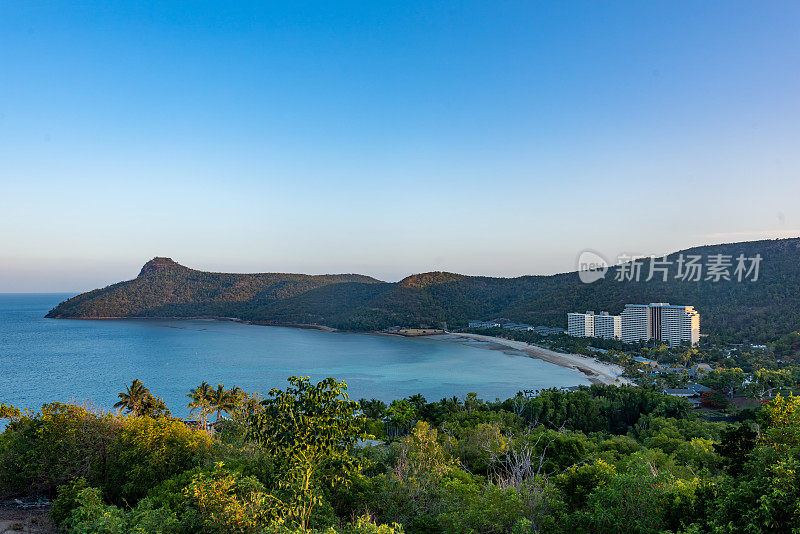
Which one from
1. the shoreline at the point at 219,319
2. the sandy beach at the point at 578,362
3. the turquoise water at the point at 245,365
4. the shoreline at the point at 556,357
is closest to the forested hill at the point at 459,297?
the shoreline at the point at 219,319

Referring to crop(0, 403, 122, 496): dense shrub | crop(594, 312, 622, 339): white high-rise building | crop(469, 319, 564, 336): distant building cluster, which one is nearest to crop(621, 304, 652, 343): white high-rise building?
crop(594, 312, 622, 339): white high-rise building

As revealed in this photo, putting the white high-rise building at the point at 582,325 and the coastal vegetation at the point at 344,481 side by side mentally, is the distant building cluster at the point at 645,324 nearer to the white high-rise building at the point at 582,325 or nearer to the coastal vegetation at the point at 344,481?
the white high-rise building at the point at 582,325

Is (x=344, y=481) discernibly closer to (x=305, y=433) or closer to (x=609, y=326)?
(x=305, y=433)

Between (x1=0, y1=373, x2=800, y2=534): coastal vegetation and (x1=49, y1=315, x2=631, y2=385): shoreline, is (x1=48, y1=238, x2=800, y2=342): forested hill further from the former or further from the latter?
(x1=0, y1=373, x2=800, y2=534): coastal vegetation

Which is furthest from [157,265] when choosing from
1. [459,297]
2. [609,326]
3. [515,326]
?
[609,326]

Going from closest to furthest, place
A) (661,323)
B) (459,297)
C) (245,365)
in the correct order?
(245,365), (661,323), (459,297)

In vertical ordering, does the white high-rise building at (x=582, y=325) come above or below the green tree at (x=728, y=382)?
above
